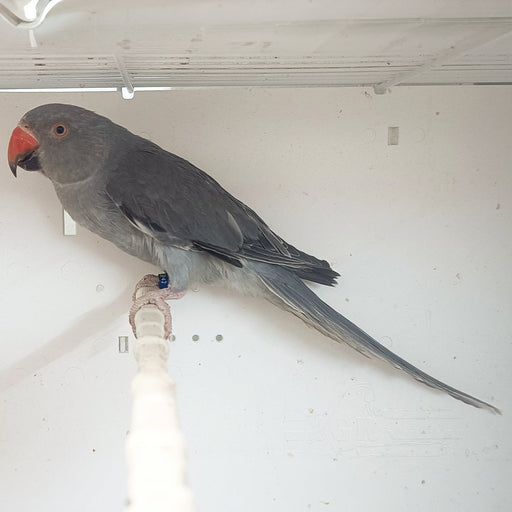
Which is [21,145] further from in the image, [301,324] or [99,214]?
[301,324]

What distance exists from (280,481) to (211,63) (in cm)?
82

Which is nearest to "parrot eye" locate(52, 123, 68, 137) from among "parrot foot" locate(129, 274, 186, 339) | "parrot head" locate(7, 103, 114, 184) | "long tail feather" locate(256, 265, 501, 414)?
"parrot head" locate(7, 103, 114, 184)

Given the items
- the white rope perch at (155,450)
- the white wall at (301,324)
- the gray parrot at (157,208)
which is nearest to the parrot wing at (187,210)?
the gray parrot at (157,208)

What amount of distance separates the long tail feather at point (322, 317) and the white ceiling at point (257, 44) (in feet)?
1.20

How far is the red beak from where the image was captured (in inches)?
37.9

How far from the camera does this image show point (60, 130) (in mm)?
961

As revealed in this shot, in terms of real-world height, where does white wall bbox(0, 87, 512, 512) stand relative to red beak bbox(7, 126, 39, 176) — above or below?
below

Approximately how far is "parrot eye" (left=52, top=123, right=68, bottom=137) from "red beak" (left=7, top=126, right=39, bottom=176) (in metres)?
0.04

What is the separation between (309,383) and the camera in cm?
118

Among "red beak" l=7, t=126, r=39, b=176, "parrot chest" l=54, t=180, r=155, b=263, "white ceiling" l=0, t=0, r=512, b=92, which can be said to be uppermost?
"white ceiling" l=0, t=0, r=512, b=92

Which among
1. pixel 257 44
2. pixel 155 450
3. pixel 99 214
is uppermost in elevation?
pixel 257 44

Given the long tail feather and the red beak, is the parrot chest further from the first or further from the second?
the long tail feather

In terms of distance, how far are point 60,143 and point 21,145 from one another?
64 millimetres

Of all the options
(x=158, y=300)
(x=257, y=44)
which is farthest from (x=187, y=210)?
(x=257, y=44)
